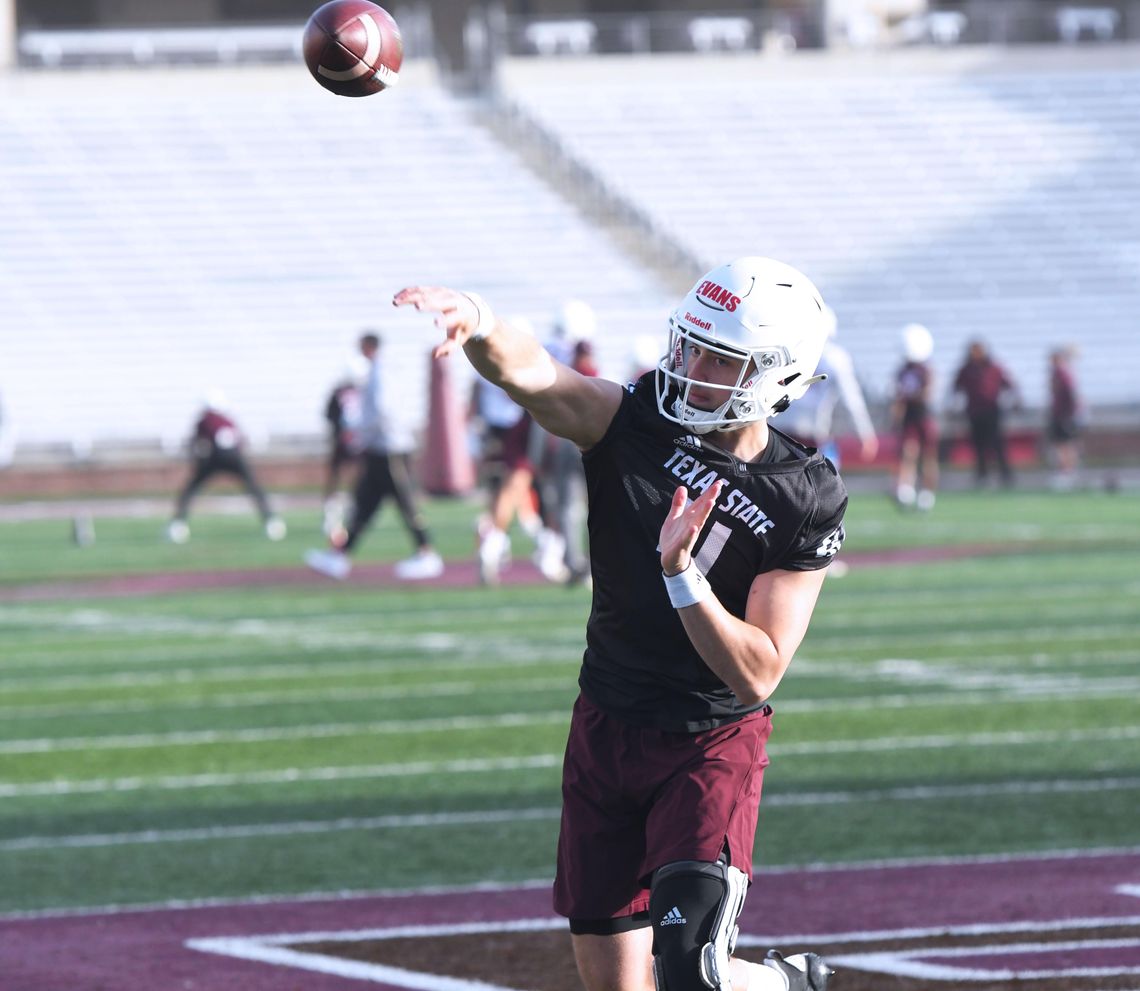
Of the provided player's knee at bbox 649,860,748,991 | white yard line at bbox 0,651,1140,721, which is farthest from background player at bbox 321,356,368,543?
player's knee at bbox 649,860,748,991

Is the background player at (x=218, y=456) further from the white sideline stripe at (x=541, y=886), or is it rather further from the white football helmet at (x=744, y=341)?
the white football helmet at (x=744, y=341)

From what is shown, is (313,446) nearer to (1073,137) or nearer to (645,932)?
(1073,137)

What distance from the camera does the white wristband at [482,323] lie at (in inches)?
183

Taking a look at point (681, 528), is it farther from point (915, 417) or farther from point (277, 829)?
point (915, 417)

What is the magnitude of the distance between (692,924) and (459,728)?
654cm

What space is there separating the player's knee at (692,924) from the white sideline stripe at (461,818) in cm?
426

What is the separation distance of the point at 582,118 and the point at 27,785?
33897 millimetres

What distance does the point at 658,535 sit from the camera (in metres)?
4.89

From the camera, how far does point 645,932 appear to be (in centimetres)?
491

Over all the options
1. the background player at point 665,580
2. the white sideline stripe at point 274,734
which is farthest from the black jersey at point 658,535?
the white sideline stripe at point 274,734

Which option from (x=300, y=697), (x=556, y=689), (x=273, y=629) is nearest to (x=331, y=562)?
(x=273, y=629)

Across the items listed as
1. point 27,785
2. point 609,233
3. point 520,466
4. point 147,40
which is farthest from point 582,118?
point 27,785

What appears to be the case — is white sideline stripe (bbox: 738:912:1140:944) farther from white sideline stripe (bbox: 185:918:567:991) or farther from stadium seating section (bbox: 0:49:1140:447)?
stadium seating section (bbox: 0:49:1140:447)

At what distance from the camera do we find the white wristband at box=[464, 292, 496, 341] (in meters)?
4.65
